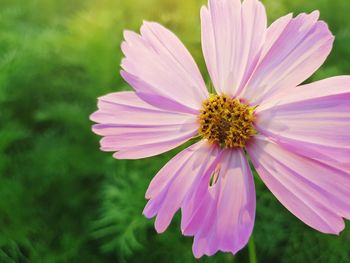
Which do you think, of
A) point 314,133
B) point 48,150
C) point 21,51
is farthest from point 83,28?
point 314,133

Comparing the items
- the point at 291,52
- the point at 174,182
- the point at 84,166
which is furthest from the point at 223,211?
the point at 84,166

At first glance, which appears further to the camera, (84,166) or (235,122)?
(84,166)

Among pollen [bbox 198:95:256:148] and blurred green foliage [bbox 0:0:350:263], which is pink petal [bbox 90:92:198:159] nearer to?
pollen [bbox 198:95:256:148]

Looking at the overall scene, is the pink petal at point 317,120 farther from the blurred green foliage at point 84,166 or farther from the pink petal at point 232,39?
the blurred green foliage at point 84,166

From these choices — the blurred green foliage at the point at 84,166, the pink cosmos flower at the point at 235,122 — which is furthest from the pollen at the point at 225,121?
the blurred green foliage at the point at 84,166

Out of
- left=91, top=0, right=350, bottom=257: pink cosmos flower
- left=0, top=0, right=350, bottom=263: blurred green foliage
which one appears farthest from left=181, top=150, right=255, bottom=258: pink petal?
left=0, top=0, right=350, bottom=263: blurred green foliage

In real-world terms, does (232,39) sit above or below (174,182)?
above

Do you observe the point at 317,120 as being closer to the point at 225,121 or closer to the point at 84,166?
the point at 225,121
